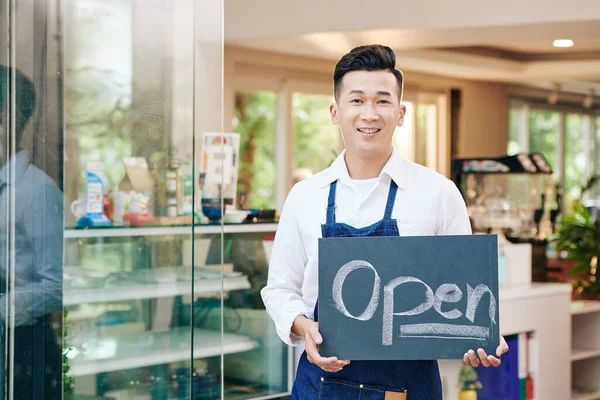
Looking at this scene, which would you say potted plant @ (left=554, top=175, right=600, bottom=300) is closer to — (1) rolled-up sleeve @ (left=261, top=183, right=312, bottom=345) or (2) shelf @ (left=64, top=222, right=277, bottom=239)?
(2) shelf @ (left=64, top=222, right=277, bottom=239)

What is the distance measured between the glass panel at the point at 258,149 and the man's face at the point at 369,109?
577cm

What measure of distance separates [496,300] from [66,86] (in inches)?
47.7

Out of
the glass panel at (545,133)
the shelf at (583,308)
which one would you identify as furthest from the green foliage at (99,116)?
the glass panel at (545,133)

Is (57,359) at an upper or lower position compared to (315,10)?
lower

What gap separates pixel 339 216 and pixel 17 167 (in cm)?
87

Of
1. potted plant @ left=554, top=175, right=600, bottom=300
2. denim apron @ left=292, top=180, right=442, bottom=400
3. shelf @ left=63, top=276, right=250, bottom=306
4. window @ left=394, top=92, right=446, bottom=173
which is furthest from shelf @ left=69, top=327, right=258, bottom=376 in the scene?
window @ left=394, top=92, right=446, bottom=173

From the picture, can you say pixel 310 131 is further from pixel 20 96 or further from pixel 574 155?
pixel 20 96

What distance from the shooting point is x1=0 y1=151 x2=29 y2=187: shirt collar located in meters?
2.29

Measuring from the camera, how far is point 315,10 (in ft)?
19.3

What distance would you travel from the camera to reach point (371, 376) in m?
1.92

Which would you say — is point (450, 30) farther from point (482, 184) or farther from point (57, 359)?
point (57, 359)

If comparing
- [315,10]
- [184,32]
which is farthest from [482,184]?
[184,32]

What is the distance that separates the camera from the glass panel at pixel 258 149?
7.71m

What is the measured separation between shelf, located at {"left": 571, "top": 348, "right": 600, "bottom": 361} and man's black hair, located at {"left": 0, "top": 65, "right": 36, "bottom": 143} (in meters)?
3.76
